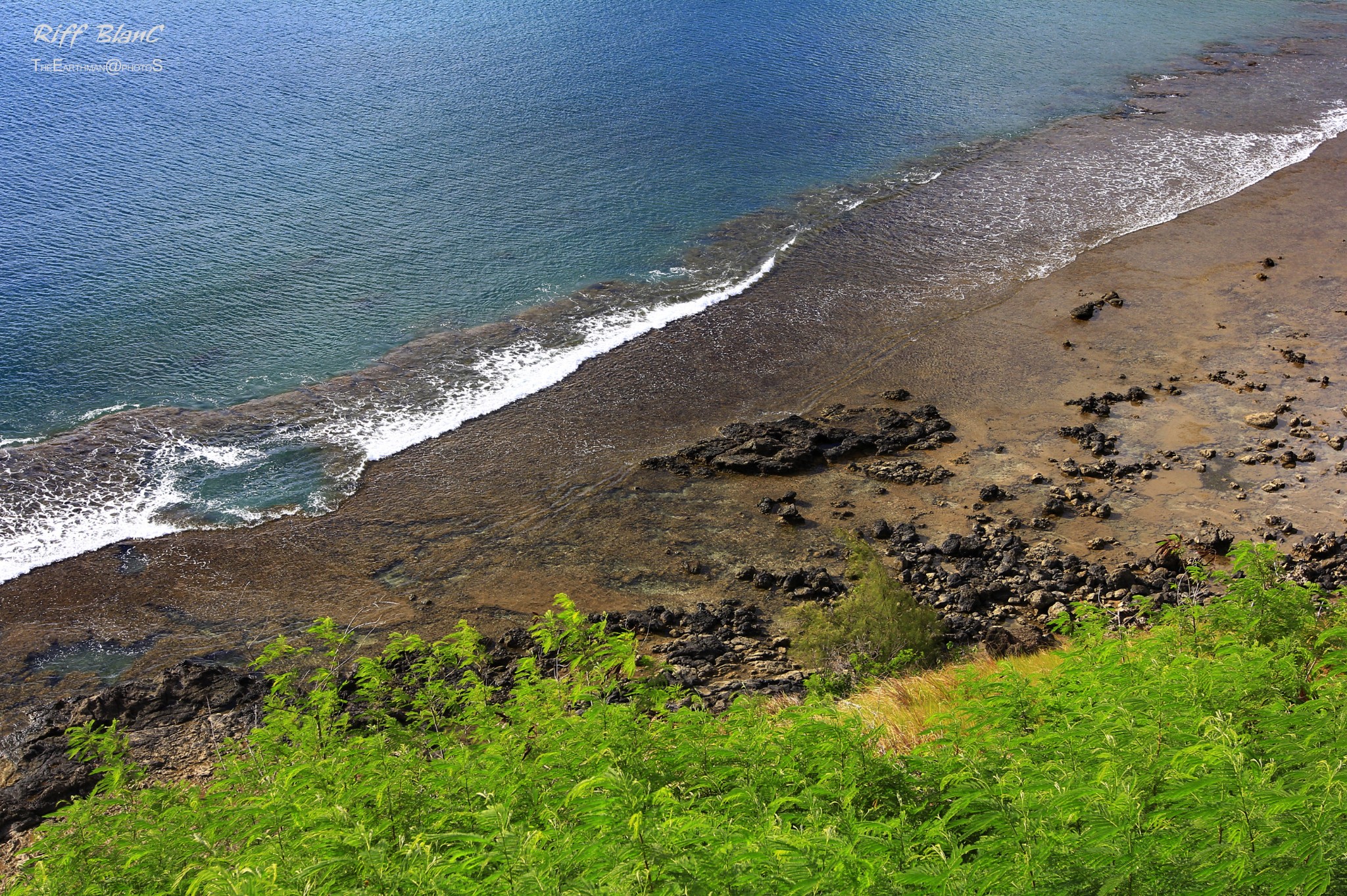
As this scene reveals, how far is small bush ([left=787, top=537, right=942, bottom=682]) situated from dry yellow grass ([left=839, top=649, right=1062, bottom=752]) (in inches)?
19.6

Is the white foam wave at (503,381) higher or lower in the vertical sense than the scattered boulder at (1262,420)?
higher

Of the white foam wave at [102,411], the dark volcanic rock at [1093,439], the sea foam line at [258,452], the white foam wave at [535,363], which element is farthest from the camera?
the white foam wave at [102,411]

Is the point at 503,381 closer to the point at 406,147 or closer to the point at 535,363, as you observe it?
the point at 535,363

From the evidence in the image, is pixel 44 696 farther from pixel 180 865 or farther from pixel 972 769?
pixel 972 769

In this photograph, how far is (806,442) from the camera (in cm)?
1973

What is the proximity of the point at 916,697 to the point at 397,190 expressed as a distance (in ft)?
87.5

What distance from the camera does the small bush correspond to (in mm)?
13461

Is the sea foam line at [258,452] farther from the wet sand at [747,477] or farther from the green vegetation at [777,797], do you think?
the green vegetation at [777,797]

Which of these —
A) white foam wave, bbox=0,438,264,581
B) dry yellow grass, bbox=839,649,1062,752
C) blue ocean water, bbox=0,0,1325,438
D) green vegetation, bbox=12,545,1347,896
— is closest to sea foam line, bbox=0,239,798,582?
white foam wave, bbox=0,438,264,581

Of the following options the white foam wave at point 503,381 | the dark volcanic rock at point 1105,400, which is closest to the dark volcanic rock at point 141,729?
the white foam wave at point 503,381

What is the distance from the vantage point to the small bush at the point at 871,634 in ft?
44.2

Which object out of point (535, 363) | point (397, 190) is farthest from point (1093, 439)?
point (397, 190)

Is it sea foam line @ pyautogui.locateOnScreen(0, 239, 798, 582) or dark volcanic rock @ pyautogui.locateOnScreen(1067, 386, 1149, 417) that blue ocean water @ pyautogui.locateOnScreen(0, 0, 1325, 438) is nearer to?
sea foam line @ pyautogui.locateOnScreen(0, 239, 798, 582)

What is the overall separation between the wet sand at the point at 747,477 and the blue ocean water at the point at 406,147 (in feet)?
18.6
